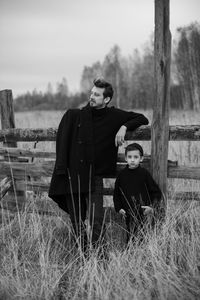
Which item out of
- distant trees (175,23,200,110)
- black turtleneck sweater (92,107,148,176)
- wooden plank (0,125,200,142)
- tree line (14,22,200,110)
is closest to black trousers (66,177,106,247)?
black turtleneck sweater (92,107,148,176)

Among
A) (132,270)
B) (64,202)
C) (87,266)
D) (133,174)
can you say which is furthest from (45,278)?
(133,174)

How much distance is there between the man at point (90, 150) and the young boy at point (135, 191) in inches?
6.2

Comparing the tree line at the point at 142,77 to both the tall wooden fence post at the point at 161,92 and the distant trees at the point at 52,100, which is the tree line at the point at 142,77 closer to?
the distant trees at the point at 52,100

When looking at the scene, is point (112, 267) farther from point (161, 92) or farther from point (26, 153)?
point (26, 153)

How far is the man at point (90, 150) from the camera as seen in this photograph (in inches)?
146

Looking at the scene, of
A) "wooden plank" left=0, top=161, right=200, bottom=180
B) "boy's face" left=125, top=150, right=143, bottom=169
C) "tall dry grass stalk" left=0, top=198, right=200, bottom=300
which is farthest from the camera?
"wooden plank" left=0, top=161, right=200, bottom=180

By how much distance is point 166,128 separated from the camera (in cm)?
390

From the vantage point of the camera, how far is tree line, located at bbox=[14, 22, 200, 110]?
75.3ft

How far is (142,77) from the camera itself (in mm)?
31172

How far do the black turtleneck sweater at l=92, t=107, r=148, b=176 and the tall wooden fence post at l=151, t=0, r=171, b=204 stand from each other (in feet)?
0.71

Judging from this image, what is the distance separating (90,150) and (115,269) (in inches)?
44.4

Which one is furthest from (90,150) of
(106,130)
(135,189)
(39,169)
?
(39,169)

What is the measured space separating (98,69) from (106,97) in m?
36.7

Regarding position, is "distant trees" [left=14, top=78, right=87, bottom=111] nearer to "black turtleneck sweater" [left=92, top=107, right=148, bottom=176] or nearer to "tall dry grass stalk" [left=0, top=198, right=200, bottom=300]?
"black turtleneck sweater" [left=92, top=107, right=148, bottom=176]
